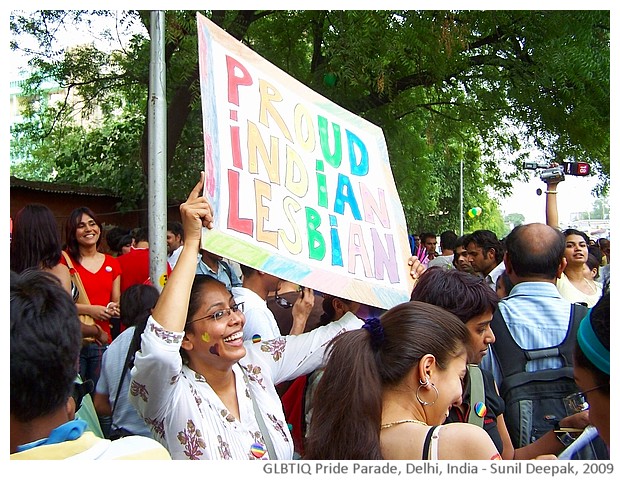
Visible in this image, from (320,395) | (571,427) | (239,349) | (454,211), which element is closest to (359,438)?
(320,395)

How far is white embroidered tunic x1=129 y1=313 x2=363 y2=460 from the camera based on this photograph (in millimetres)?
1977

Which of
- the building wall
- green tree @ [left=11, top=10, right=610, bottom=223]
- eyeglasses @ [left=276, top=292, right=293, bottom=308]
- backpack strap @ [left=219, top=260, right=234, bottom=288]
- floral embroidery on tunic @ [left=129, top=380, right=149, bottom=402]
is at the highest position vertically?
green tree @ [left=11, top=10, right=610, bottom=223]

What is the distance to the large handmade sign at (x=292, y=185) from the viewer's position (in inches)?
91.9

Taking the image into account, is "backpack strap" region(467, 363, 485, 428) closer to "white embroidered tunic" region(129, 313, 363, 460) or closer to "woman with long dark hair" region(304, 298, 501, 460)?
"woman with long dark hair" region(304, 298, 501, 460)

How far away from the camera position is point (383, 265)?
2803 mm

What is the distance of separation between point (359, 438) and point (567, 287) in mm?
2837

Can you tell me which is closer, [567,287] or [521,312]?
[521,312]

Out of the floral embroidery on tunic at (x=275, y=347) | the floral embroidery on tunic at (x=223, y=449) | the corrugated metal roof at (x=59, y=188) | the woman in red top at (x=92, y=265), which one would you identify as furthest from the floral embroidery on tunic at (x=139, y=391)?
the corrugated metal roof at (x=59, y=188)

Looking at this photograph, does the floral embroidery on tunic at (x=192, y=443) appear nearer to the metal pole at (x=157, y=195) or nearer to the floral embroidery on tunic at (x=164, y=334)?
the floral embroidery on tunic at (x=164, y=334)

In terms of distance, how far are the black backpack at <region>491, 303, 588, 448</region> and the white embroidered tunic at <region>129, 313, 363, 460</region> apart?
823mm

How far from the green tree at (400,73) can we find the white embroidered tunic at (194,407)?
13.5 ft

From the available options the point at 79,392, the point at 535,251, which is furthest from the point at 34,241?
the point at 535,251

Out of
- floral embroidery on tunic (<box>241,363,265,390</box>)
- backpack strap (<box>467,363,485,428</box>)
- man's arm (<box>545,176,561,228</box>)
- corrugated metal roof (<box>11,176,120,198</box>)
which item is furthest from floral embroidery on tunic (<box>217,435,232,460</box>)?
corrugated metal roof (<box>11,176,120,198</box>)
